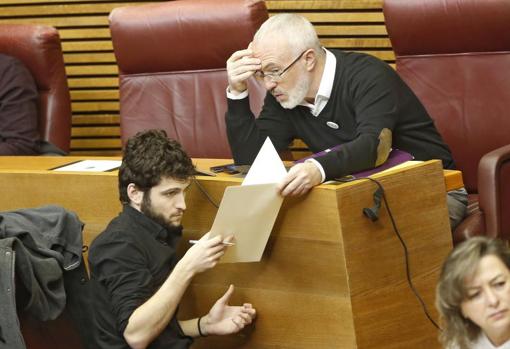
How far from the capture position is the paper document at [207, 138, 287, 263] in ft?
7.52

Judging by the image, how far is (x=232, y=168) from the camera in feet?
8.68

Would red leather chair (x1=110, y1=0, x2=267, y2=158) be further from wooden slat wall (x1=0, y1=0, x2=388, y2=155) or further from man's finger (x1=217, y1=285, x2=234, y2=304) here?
man's finger (x1=217, y1=285, x2=234, y2=304)

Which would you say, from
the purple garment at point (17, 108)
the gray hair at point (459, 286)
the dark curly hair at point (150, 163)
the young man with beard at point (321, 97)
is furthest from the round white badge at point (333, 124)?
the purple garment at point (17, 108)

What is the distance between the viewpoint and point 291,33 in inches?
109

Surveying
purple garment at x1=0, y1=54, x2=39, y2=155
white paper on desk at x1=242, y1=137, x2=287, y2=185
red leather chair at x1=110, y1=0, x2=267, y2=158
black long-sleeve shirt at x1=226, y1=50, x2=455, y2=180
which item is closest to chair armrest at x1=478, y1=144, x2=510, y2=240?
black long-sleeve shirt at x1=226, y1=50, x2=455, y2=180

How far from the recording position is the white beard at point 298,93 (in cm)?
281

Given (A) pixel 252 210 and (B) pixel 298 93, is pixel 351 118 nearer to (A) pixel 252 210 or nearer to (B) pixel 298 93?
(B) pixel 298 93

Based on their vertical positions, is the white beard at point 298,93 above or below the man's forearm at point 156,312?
above

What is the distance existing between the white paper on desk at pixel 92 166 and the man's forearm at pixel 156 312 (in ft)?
1.70

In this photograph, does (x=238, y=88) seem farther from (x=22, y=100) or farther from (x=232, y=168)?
(x=22, y=100)

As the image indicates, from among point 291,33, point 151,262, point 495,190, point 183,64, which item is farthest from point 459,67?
point 151,262

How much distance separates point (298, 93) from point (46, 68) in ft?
4.54

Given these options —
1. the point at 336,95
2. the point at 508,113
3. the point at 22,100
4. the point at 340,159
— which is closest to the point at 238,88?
the point at 336,95

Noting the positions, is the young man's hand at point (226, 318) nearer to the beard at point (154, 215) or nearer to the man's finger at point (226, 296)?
the man's finger at point (226, 296)
